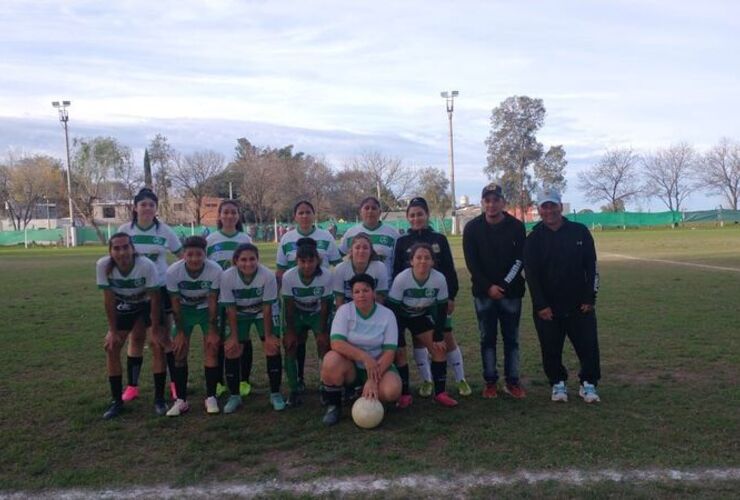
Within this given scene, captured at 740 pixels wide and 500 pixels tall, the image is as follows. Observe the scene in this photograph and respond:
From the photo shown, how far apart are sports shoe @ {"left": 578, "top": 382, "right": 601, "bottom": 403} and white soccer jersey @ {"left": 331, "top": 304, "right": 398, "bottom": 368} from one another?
1.72 meters

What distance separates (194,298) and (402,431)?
2161 millimetres

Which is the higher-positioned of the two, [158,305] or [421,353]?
[158,305]

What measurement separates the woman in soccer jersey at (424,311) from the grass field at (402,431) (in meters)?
0.32

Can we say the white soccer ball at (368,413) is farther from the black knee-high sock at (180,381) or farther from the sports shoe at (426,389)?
the black knee-high sock at (180,381)

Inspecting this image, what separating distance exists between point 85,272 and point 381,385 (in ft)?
59.8

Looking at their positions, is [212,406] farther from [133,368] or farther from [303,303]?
[303,303]

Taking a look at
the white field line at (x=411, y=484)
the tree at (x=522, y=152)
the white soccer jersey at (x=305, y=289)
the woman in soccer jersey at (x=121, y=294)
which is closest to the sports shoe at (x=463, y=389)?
the white soccer jersey at (x=305, y=289)

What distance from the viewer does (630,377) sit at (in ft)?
20.5

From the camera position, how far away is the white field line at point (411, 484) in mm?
3814

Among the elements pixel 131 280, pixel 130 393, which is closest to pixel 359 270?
pixel 131 280

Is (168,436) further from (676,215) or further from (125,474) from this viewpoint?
(676,215)

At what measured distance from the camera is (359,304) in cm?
527

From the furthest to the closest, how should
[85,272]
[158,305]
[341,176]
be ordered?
[341,176] < [85,272] < [158,305]

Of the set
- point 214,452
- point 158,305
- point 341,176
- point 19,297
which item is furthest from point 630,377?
point 341,176
